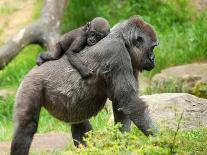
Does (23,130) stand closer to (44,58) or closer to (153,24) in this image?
(44,58)

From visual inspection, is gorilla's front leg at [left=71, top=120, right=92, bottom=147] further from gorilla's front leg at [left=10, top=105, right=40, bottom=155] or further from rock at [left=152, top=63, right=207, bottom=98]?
rock at [left=152, top=63, right=207, bottom=98]

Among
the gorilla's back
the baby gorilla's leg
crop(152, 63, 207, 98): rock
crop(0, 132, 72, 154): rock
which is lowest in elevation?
crop(0, 132, 72, 154): rock

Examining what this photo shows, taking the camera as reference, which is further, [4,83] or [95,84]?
[4,83]

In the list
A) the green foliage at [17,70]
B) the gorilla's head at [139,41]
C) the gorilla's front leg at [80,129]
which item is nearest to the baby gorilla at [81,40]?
the gorilla's head at [139,41]

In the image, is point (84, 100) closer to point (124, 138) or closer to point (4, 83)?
point (124, 138)

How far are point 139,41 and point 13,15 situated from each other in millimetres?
7857

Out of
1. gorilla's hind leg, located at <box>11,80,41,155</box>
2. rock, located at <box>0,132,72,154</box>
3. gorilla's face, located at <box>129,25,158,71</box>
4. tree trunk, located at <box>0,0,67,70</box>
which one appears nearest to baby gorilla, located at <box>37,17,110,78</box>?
gorilla's face, located at <box>129,25,158,71</box>

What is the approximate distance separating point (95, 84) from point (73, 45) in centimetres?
46

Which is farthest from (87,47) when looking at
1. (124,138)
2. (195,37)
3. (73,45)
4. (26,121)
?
(195,37)

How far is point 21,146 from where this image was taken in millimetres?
6699

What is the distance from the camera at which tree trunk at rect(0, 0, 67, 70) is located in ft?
37.6

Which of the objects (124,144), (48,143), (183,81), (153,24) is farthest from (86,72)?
(153,24)

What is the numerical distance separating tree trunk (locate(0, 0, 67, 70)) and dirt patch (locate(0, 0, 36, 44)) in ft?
6.38

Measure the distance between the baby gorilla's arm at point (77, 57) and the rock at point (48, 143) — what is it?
1038 mm
